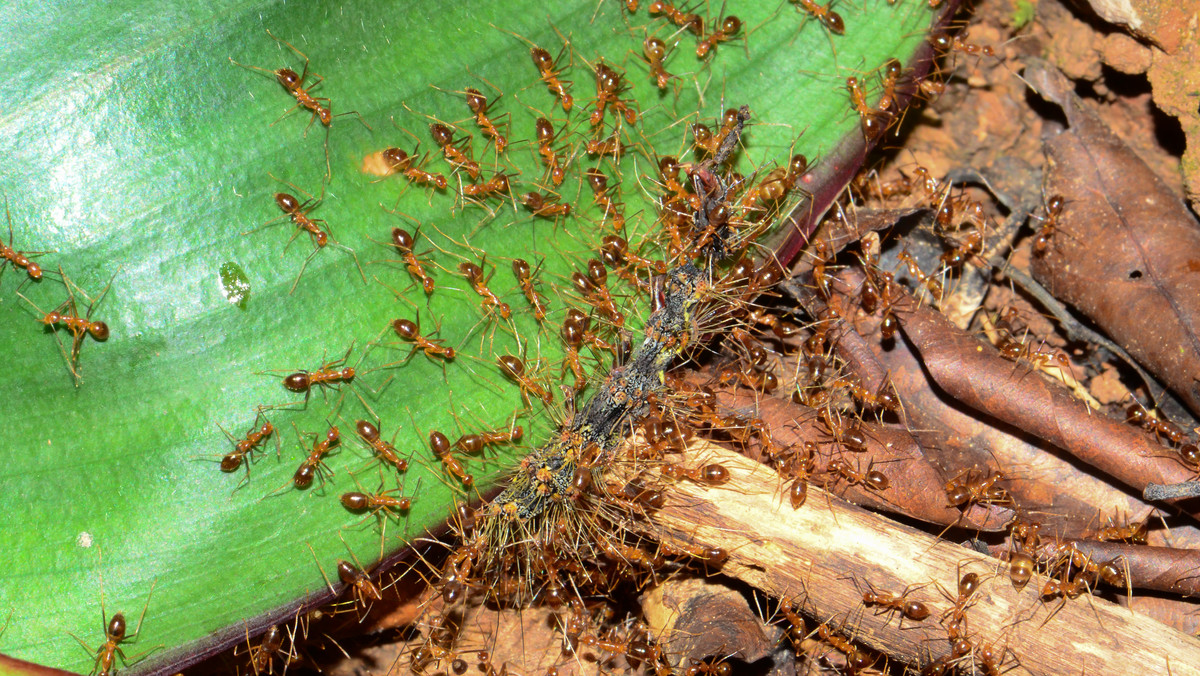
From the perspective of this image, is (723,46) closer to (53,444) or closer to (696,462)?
(696,462)

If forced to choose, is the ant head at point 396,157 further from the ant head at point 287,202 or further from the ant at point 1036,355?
the ant at point 1036,355

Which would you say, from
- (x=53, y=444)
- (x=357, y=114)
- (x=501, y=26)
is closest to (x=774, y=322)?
(x=501, y=26)

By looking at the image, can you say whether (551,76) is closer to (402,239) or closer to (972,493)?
(402,239)

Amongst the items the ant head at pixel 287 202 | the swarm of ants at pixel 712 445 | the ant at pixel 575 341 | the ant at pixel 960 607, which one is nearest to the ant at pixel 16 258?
the swarm of ants at pixel 712 445

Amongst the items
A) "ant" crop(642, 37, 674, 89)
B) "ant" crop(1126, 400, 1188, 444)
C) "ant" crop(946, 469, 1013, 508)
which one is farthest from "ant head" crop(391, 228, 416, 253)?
"ant" crop(1126, 400, 1188, 444)

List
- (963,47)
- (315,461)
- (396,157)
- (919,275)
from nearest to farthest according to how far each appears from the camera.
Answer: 1. (315,461)
2. (396,157)
3. (919,275)
4. (963,47)

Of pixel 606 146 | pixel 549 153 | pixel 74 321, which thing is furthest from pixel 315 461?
pixel 606 146
